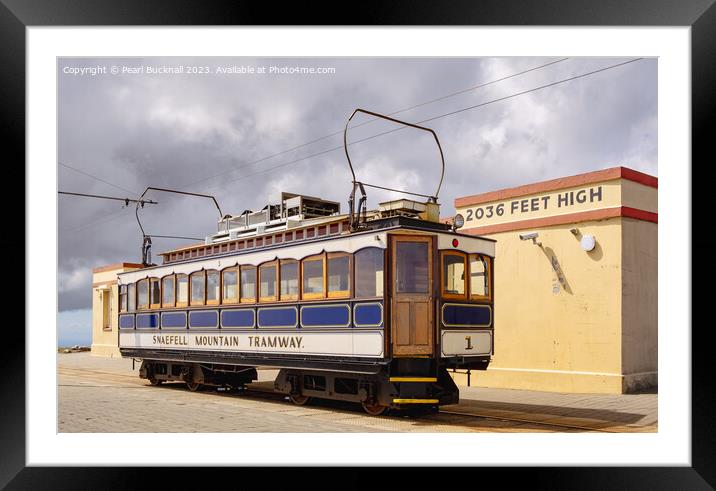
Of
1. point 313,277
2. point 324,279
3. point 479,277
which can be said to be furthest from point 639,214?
point 313,277

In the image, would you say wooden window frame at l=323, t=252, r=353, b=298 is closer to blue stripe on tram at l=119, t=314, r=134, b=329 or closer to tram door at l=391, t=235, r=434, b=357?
tram door at l=391, t=235, r=434, b=357

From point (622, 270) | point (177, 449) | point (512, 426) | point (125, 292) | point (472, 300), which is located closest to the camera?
point (177, 449)

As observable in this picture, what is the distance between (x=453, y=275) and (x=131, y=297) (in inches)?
373

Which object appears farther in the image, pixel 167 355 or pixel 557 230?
pixel 167 355

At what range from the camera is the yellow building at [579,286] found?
12945mm

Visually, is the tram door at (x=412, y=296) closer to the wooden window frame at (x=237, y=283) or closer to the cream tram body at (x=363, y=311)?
the cream tram body at (x=363, y=311)

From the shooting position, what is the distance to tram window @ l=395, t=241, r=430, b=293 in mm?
10227

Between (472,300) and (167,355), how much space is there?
7.66 metres

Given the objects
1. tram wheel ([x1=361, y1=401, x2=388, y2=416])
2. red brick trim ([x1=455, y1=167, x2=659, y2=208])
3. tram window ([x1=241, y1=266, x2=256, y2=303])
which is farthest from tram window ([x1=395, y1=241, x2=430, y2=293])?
red brick trim ([x1=455, y1=167, x2=659, y2=208])

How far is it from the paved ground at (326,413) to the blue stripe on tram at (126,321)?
7.74 feet

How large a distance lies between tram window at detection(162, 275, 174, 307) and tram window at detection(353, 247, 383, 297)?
6.21 meters

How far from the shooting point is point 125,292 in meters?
17.1
